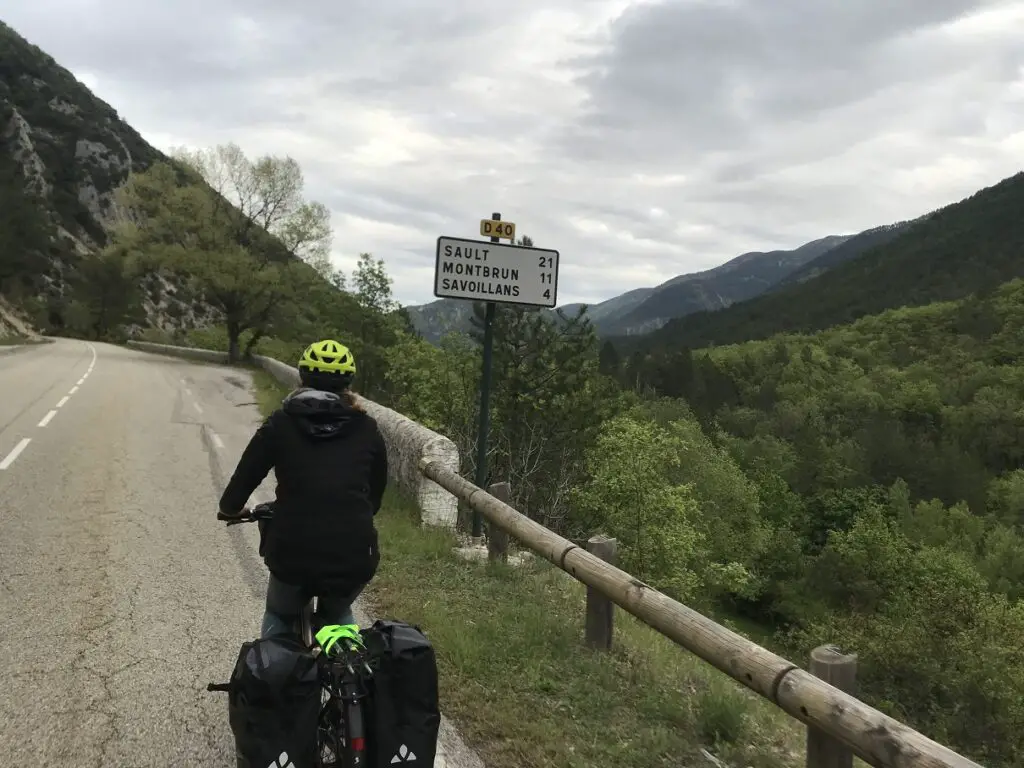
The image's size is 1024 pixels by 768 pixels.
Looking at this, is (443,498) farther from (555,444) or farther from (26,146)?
(26,146)

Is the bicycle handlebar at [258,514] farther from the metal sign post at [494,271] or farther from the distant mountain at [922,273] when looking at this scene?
the distant mountain at [922,273]

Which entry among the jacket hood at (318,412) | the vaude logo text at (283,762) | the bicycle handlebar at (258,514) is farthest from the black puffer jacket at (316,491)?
the vaude logo text at (283,762)

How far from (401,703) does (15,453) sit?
32.8ft

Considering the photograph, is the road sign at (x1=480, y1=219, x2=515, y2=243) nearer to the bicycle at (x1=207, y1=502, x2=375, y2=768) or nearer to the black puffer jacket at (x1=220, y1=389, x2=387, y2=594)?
the black puffer jacket at (x1=220, y1=389, x2=387, y2=594)

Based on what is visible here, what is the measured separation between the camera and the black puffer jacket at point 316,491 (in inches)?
109

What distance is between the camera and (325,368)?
114 inches

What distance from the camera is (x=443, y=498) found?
7.89 m

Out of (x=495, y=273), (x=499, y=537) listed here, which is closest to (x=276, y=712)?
(x=499, y=537)

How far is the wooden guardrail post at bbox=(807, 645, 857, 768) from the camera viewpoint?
9.30 ft

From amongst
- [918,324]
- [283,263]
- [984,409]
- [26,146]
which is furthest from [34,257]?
[918,324]

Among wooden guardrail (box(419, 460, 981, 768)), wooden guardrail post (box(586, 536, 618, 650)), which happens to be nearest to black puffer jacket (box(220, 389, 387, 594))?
wooden guardrail (box(419, 460, 981, 768))

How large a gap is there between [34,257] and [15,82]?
3500 cm

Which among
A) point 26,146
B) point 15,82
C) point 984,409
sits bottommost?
point 984,409

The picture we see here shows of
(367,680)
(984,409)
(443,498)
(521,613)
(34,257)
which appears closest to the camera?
(367,680)
